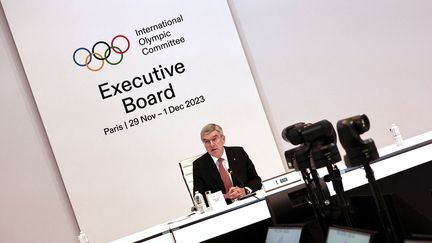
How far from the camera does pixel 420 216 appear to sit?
2355 millimetres

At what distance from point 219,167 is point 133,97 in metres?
1.19

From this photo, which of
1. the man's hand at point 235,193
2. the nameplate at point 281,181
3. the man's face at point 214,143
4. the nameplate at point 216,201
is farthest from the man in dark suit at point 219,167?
the nameplate at point 281,181

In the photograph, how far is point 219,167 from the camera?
556 cm

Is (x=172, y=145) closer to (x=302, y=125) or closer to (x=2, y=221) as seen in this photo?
(x=2, y=221)

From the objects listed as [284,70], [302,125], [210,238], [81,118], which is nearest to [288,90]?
[284,70]

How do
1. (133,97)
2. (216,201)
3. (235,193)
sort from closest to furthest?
(216,201) < (235,193) < (133,97)

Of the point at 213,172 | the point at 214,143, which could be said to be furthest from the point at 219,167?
the point at 214,143

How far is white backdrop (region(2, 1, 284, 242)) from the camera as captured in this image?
5.98m

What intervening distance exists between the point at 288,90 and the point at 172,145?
1285 millimetres

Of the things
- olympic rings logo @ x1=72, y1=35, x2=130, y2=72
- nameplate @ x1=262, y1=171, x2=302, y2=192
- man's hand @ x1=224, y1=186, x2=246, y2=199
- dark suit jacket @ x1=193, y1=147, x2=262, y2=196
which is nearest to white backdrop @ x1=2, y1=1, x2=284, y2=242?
olympic rings logo @ x1=72, y1=35, x2=130, y2=72

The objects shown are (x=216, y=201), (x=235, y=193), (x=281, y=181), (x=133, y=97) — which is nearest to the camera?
(x=281, y=181)

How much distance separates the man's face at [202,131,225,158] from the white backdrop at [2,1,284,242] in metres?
0.42

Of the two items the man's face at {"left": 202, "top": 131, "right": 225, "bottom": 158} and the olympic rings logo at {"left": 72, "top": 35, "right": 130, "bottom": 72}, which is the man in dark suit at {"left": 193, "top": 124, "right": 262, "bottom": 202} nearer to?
the man's face at {"left": 202, "top": 131, "right": 225, "bottom": 158}

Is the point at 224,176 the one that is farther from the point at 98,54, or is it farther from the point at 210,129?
the point at 98,54
